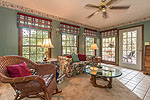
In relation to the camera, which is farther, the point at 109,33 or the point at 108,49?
the point at 108,49

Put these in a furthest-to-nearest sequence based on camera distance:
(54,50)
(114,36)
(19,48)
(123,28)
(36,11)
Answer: (114,36) < (123,28) < (54,50) < (36,11) < (19,48)

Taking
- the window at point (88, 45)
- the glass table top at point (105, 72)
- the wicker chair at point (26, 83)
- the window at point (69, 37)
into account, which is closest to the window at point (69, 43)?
the window at point (69, 37)

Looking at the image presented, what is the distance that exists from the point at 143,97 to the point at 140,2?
9.22ft

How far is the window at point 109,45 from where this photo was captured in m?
4.87

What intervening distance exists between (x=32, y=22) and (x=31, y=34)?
0.48 m

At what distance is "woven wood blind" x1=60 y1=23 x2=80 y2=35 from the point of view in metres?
3.65

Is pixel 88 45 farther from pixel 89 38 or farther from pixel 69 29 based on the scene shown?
pixel 69 29

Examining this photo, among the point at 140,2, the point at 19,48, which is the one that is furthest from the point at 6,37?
the point at 140,2

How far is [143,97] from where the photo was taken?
66.1 inches

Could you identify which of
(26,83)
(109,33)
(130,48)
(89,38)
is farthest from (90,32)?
(26,83)

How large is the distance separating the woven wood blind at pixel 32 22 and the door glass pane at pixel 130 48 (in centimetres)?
433

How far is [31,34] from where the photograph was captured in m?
2.99

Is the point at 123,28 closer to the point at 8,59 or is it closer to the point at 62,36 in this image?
the point at 62,36

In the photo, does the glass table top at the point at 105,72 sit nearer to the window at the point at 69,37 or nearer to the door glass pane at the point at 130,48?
the window at the point at 69,37
